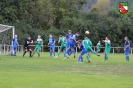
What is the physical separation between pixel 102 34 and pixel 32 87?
58.7m

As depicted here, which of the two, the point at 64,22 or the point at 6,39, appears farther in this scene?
the point at 64,22

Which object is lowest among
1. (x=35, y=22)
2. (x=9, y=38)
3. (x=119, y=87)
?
(x=119, y=87)

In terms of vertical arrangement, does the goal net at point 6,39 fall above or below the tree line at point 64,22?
below

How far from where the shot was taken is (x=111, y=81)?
47.1ft

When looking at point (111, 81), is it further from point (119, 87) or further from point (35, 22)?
point (35, 22)

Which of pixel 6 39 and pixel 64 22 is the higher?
pixel 64 22

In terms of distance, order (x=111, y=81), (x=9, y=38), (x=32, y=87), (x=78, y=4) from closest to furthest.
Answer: (x=32, y=87)
(x=111, y=81)
(x=9, y=38)
(x=78, y=4)

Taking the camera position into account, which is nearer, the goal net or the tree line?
the goal net

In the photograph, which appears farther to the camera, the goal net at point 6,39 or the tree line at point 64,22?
the tree line at point 64,22

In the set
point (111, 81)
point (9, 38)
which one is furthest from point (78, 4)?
point (111, 81)

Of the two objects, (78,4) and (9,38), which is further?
(78,4)

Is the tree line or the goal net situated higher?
the tree line

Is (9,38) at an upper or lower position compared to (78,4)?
lower

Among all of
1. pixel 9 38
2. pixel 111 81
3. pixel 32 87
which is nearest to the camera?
pixel 32 87
